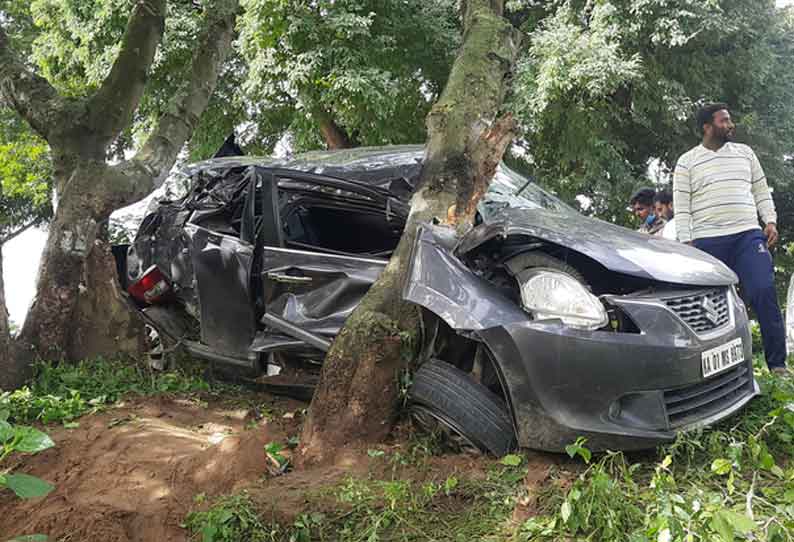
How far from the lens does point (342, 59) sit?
377 inches

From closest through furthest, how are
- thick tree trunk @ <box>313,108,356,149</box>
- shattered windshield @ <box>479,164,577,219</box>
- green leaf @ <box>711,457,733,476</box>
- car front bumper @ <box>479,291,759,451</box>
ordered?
1. green leaf @ <box>711,457,733,476</box>
2. car front bumper @ <box>479,291,759,451</box>
3. shattered windshield @ <box>479,164,577,219</box>
4. thick tree trunk @ <box>313,108,356,149</box>

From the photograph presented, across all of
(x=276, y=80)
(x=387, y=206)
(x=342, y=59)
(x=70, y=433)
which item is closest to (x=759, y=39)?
(x=342, y=59)

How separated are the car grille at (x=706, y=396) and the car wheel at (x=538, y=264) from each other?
59 cm

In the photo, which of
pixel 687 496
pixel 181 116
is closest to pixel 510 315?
pixel 687 496

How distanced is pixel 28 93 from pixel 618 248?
4733mm

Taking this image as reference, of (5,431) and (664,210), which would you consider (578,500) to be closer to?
(5,431)

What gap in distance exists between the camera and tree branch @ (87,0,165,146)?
15.6 ft

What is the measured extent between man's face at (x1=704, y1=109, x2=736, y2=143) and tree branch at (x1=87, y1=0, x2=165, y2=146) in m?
4.53

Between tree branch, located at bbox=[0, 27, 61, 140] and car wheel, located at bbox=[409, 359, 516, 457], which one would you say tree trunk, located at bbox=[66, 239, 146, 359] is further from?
car wheel, located at bbox=[409, 359, 516, 457]

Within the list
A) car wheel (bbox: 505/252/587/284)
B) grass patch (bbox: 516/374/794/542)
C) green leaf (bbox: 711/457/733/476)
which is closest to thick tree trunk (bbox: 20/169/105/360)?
car wheel (bbox: 505/252/587/284)

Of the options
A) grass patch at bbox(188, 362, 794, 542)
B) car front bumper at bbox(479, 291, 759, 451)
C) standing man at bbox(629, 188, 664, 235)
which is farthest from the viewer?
standing man at bbox(629, 188, 664, 235)

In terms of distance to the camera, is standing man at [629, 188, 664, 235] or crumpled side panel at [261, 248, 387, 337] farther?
standing man at [629, 188, 664, 235]

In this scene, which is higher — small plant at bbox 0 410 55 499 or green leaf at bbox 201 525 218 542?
small plant at bbox 0 410 55 499

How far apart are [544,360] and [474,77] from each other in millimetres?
2247
